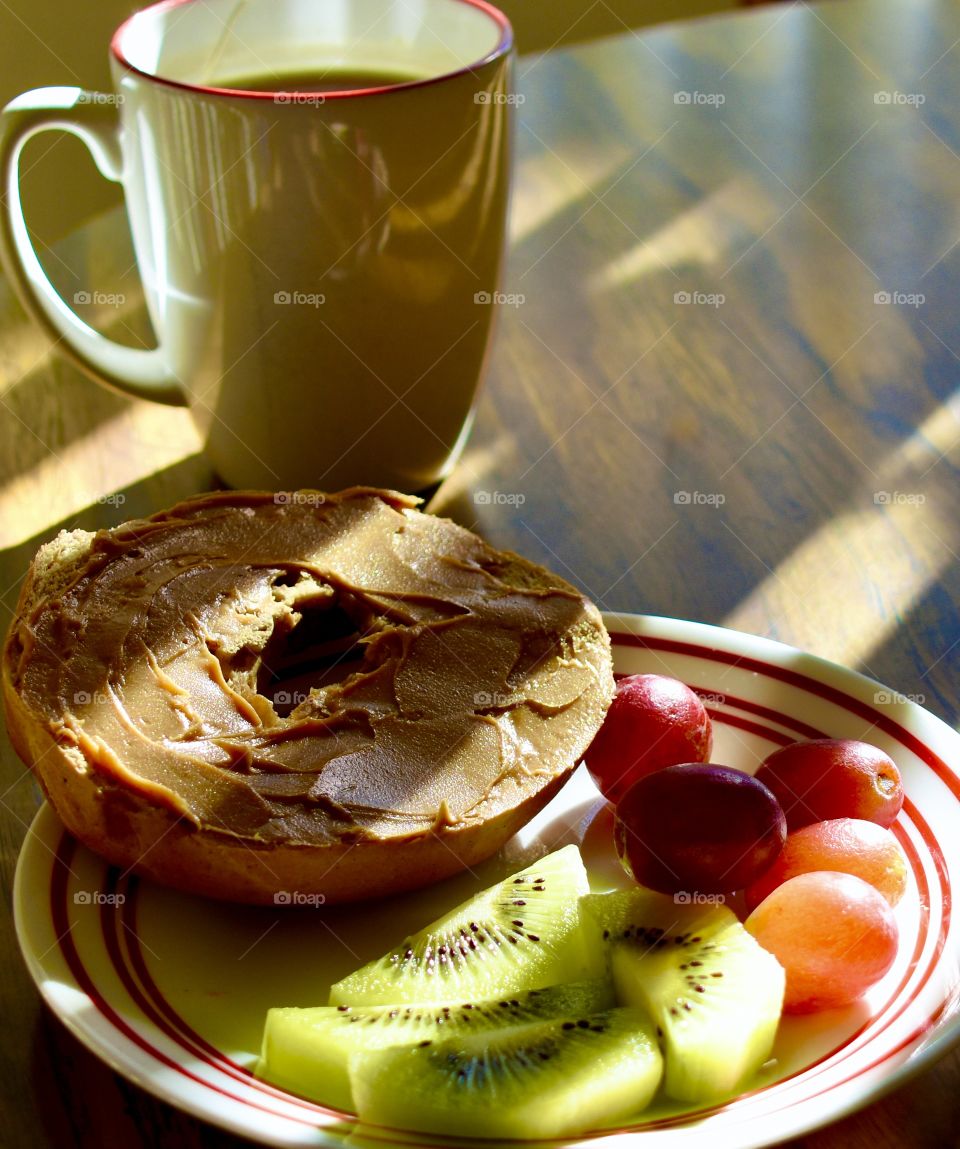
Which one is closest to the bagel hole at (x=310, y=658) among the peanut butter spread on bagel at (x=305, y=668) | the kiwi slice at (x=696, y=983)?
the peanut butter spread on bagel at (x=305, y=668)

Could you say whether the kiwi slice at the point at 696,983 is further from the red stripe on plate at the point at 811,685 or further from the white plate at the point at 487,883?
the red stripe on plate at the point at 811,685

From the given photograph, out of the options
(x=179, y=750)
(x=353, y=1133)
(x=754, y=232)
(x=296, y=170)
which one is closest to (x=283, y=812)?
(x=179, y=750)

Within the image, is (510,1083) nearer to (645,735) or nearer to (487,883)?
Answer: (487,883)

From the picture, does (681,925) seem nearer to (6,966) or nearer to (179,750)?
(179,750)

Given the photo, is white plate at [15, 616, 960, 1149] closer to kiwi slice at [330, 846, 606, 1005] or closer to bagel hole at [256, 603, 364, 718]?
kiwi slice at [330, 846, 606, 1005]

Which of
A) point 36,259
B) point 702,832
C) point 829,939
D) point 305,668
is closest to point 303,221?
point 36,259

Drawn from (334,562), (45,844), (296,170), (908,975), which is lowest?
(908,975)
